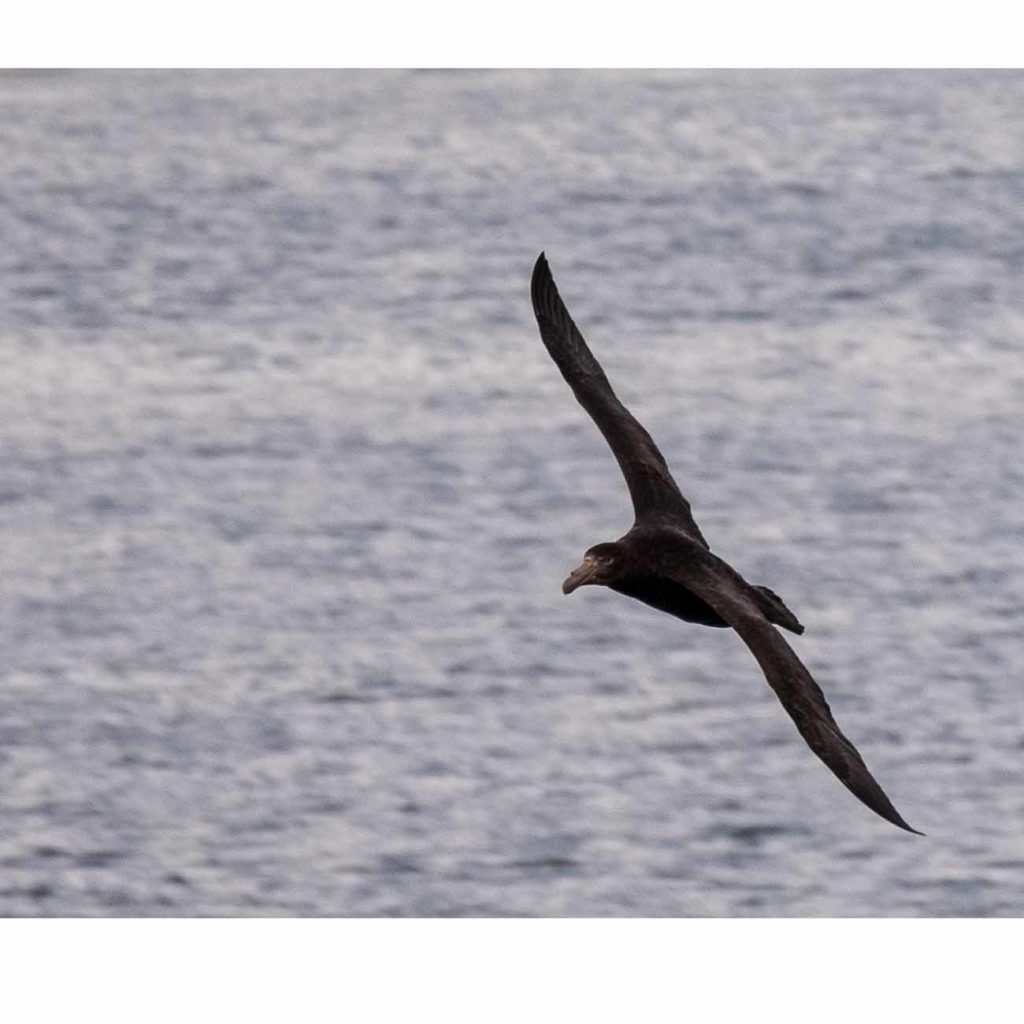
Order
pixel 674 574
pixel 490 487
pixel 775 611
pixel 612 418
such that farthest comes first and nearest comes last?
pixel 490 487, pixel 612 418, pixel 674 574, pixel 775 611

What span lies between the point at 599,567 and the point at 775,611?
70 centimetres

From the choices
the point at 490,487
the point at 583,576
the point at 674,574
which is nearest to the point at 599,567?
the point at 583,576

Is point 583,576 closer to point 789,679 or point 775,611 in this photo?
point 775,611

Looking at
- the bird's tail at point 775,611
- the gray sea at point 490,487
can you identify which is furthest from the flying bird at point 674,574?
the gray sea at point 490,487

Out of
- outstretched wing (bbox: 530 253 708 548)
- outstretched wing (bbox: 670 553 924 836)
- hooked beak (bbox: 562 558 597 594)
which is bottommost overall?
outstretched wing (bbox: 670 553 924 836)

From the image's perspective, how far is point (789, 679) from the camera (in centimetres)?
709

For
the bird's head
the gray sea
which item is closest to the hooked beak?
the bird's head

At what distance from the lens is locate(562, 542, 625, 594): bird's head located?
8.39 m

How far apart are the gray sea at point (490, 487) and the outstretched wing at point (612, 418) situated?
1.87 metres

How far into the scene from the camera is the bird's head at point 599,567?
27.5 feet

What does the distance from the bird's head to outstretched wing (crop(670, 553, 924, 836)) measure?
0.24 m

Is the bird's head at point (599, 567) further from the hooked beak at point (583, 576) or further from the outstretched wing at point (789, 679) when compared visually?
the outstretched wing at point (789, 679)

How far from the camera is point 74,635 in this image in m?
12.2

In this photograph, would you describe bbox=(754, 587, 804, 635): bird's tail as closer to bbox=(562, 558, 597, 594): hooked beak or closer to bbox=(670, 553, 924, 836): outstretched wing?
bbox=(670, 553, 924, 836): outstretched wing
